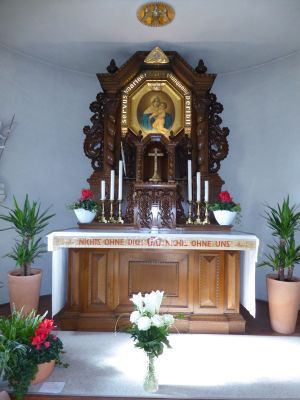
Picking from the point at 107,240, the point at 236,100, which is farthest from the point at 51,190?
the point at 236,100

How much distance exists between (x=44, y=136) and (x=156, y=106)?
2.09 meters

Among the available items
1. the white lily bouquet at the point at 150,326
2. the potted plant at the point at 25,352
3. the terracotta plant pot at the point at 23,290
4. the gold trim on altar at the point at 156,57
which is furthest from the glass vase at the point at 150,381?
the gold trim on altar at the point at 156,57

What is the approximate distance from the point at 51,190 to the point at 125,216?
1.72 m

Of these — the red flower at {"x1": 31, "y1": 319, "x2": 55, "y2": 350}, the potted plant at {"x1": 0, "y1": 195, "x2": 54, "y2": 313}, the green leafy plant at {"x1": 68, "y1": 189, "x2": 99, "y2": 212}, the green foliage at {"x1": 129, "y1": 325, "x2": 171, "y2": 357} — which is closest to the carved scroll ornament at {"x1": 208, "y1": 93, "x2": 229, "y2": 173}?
the green leafy plant at {"x1": 68, "y1": 189, "x2": 99, "y2": 212}

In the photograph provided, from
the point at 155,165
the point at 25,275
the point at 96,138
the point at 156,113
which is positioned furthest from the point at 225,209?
the point at 25,275

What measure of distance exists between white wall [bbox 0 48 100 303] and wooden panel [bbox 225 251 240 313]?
3.08m

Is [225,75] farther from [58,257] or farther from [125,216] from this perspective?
[58,257]

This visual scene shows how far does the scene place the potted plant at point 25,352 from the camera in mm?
2420

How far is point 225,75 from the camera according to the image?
5766 millimetres

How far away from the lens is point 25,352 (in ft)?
8.18

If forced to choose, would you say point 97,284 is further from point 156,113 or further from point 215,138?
point 215,138

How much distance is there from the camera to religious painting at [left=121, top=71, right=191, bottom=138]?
4953mm

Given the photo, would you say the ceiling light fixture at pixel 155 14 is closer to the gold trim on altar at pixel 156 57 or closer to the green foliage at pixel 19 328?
the gold trim on altar at pixel 156 57

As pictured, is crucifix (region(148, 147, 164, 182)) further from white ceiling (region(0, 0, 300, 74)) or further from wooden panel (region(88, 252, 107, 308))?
white ceiling (region(0, 0, 300, 74))
